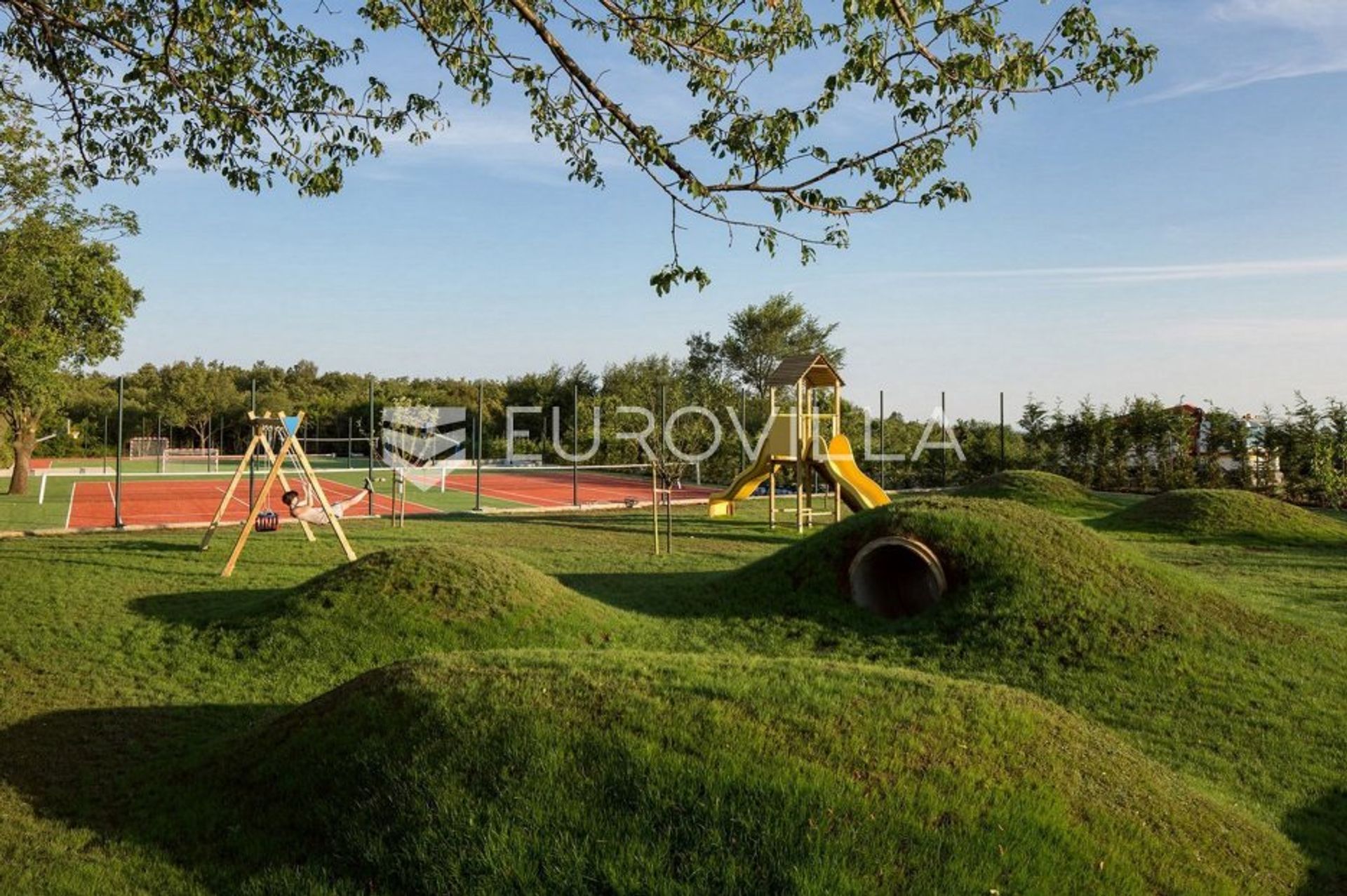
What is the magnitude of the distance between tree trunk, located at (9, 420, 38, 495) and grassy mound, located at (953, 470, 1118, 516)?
27.0 metres

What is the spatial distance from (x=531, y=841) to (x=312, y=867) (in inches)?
40.5

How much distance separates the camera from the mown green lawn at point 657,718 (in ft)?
13.7

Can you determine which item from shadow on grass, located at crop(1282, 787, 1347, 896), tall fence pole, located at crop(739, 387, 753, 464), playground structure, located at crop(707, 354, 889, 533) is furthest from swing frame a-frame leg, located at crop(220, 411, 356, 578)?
tall fence pole, located at crop(739, 387, 753, 464)

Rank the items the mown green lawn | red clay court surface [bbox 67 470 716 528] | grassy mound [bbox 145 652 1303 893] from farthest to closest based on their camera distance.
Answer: red clay court surface [bbox 67 470 716 528], the mown green lawn, grassy mound [bbox 145 652 1303 893]

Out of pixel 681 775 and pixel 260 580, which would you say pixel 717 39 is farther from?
pixel 260 580

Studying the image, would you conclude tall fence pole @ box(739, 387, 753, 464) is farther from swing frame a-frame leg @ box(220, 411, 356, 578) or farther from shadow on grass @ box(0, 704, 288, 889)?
shadow on grass @ box(0, 704, 288, 889)

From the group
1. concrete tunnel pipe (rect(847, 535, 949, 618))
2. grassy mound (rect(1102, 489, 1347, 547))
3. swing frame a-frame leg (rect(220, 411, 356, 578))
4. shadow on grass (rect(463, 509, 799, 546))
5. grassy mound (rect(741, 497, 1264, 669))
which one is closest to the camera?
grassy mound (rect(741, 497, 1264, 669))

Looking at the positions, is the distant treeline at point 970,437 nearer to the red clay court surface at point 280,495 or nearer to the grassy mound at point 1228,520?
the red clay court surface at point 280,495

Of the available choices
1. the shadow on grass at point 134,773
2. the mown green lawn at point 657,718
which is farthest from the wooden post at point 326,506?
the shadow on grass at point 134,773

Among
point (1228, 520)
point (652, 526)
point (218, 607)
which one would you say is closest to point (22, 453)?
point (652, 526)

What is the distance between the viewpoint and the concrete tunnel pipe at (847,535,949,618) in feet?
33.6

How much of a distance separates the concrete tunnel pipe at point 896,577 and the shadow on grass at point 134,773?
626cm

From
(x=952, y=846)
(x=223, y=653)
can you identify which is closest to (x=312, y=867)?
(x=952, y=846)

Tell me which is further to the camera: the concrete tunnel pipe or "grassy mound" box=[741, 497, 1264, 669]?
the concrete tunnel pipe
